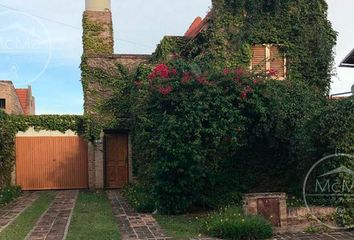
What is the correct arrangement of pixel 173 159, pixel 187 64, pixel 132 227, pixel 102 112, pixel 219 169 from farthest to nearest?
pixel 102 112 < pixel 187 64 < pixel 219 169 < pixel 173 159 < pixel 132 227

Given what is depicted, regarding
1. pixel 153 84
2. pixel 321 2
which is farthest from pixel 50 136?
pixel 321 2

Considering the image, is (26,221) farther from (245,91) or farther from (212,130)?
(245,91)

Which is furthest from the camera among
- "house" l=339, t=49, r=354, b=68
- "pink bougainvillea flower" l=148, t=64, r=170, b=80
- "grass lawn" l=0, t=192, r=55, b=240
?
"house" l=339, t=49, r=354, b=68

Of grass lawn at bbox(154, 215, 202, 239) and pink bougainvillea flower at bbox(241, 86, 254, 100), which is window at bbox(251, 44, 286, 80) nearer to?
pink bougainvillea flower at bbox(241, 86, 254, 100)

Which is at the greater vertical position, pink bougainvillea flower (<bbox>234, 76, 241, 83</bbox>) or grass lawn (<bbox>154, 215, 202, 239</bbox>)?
pink bougainvillea flower (<bbox>234, 76, 241, 83</bbox>)

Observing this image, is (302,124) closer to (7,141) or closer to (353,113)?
(353,113)

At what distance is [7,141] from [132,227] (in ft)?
34.6

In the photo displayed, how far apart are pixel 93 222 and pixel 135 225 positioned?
1094 mm

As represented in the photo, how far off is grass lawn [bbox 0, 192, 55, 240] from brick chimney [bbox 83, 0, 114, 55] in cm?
832

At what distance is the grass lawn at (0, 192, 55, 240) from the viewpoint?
8.89 meters

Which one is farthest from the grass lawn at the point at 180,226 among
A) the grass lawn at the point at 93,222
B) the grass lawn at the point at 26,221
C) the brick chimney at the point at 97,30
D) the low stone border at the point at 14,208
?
the brick chimney at the point at 97,30

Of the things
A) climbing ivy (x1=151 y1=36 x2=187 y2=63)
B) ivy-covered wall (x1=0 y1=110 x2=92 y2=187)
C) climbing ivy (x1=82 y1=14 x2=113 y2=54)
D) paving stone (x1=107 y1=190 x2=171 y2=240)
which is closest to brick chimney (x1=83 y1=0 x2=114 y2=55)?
Result: climbing ivy (x1=82 y1=14 x2=113 y2=54)

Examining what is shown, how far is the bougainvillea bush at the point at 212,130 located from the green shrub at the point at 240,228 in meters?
2.07

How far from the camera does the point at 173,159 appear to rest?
10.8 meters
